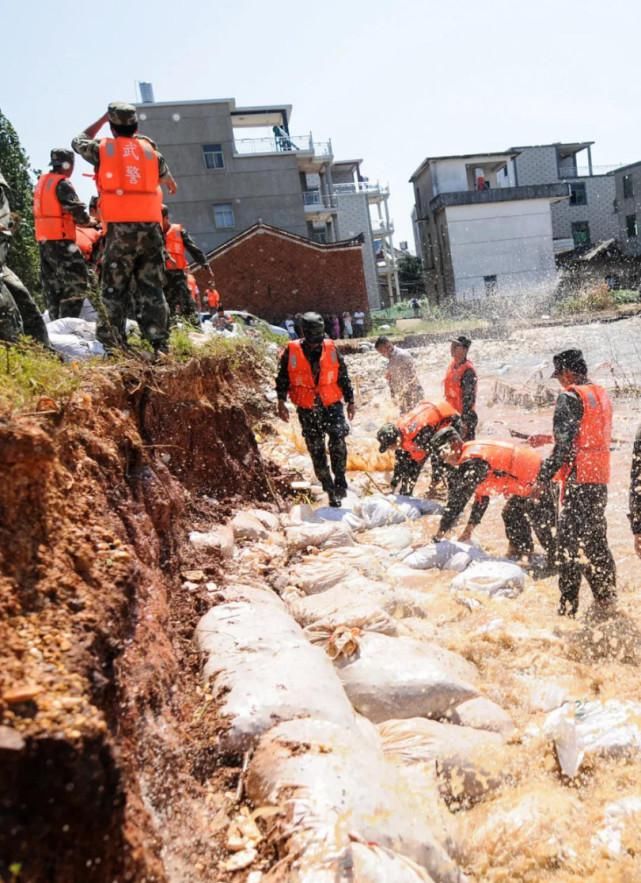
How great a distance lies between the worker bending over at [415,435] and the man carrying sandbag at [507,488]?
26.4 inches

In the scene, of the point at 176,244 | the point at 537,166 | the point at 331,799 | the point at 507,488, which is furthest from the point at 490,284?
the point at 331,799

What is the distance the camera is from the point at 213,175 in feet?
88.4

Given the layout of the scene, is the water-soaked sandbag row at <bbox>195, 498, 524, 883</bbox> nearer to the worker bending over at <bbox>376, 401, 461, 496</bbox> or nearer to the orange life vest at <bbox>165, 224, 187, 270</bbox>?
the worker bending over at <bbox>376, 401, 461, 496</bbox>

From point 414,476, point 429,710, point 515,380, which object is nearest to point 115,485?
point 429,710

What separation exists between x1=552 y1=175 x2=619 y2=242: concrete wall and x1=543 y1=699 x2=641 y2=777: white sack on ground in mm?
33948

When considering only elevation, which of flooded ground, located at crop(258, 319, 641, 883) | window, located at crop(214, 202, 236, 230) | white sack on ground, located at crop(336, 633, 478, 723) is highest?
window, located at crop(214, 202, 236, 230)

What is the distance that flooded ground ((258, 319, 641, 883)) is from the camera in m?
2.01

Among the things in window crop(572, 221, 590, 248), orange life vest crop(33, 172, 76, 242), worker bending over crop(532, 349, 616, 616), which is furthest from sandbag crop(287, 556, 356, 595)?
window crop(572, 221, 590, 248)

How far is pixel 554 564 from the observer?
4.22m

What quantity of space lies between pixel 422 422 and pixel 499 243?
24.8 meters

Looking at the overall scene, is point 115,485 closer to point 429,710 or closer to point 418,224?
point 429,710

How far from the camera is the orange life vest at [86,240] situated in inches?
214

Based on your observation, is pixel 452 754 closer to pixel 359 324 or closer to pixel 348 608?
pixel 348 608

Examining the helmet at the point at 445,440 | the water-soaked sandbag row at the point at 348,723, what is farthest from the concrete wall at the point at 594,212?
the water-soaked sandbag row at the point at 348,723
